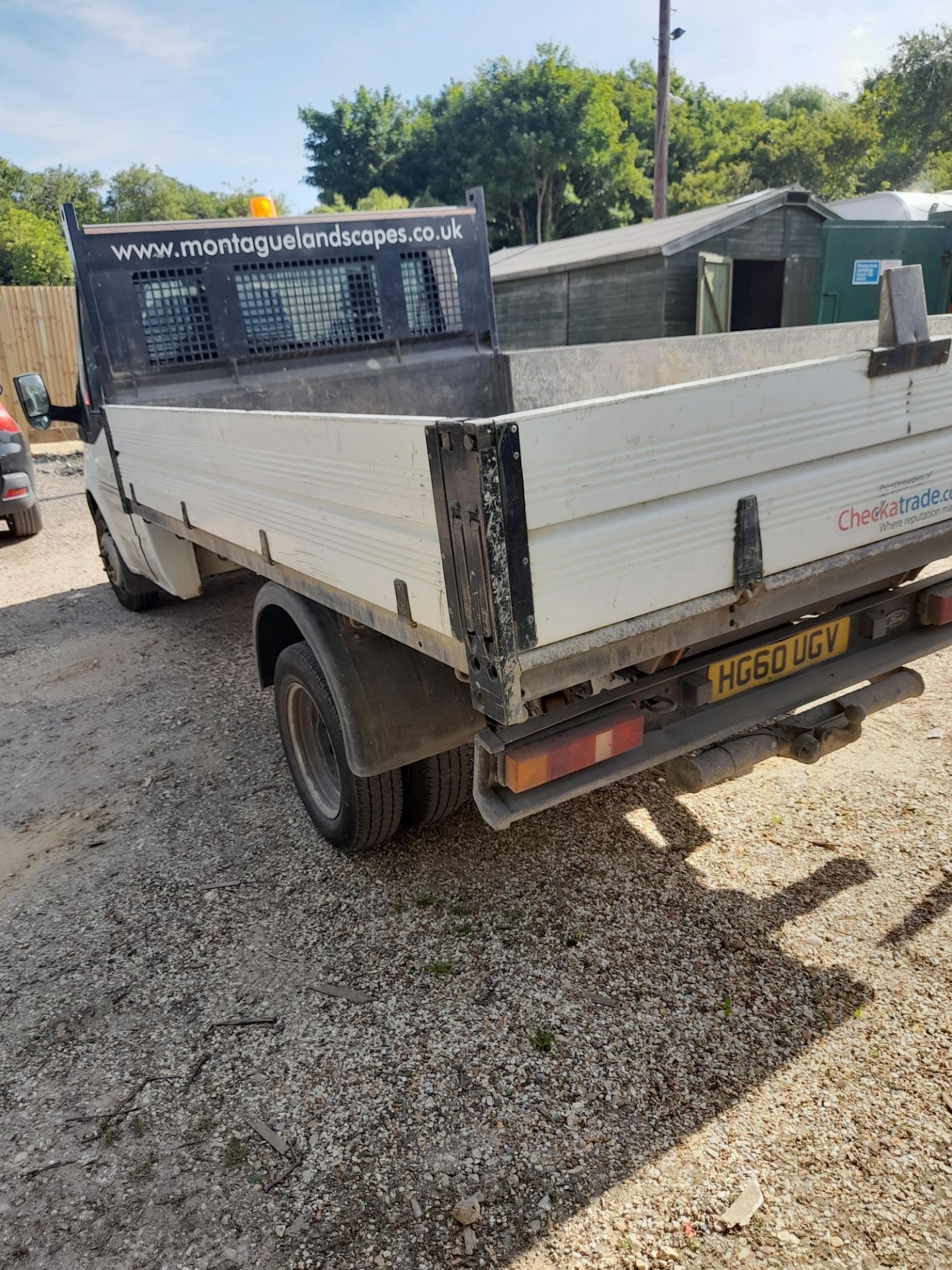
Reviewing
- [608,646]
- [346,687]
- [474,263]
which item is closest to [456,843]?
[346,687]

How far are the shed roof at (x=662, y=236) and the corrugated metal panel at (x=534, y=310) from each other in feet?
0.59

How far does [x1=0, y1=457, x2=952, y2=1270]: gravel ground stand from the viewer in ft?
6.40

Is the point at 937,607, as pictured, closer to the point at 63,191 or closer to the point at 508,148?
the point at 508,148

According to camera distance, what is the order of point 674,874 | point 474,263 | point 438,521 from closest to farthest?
point 438,521 → point 674,874 → point 474,263

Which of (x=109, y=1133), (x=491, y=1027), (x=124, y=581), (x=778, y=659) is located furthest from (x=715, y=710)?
(x=124, y=581)

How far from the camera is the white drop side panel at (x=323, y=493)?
208 centimetres

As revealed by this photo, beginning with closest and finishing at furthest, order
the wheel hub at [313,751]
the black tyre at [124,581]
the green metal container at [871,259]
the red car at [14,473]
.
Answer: the wheel hub at [313,751] → the black tyre at [124,581] → the red car at [14,473] → the green metal container at [871,259]

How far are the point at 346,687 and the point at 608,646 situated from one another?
99cm

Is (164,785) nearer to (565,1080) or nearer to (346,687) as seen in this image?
(346,687)

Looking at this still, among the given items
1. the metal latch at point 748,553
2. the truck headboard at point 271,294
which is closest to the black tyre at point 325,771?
the metal latch at point 748,553

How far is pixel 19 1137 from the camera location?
2.24 m

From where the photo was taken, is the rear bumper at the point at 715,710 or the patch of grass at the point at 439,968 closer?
the rear bumper at the point at 715,710

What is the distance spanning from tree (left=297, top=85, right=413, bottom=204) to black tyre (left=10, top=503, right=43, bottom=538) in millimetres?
38979

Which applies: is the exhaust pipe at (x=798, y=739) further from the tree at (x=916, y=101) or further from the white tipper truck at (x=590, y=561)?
the tree at (x=916, y=101)
